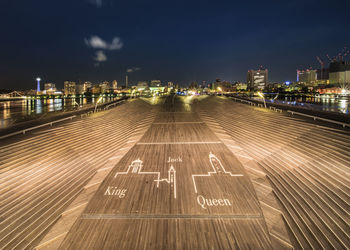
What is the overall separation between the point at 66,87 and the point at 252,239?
17796cm

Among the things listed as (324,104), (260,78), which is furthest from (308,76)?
(324,104)

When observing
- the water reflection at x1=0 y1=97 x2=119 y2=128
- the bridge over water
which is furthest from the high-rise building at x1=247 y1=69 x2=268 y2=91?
the bridge over water

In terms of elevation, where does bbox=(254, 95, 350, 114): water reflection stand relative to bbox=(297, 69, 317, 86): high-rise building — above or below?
below

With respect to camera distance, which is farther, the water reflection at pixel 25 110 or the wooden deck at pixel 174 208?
the water reflection at pixel 25 110

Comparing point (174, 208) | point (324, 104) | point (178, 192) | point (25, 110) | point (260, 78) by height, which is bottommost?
point (174, 208)

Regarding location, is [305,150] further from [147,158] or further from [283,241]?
[147,158]

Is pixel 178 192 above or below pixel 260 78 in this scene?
below

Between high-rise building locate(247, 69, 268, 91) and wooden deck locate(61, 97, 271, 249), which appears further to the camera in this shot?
high-rise building locate(247, 69, 268, 91)

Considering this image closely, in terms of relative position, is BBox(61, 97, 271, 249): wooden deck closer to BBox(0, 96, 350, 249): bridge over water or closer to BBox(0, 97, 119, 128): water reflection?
BBox(0, 96, 350, 249): bridge over water

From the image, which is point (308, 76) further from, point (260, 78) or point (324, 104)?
point (324, 104)

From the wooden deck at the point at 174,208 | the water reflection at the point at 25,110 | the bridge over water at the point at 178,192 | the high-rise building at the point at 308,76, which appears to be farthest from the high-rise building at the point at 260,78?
the wooden deck at the point at 174,208

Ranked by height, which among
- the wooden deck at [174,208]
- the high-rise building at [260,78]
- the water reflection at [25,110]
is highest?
Result: the high-rise building at [260,78]

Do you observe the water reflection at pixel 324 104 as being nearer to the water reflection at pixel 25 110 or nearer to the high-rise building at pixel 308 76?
the water reflection at pixel 25 110

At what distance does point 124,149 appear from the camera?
9.20 metres
